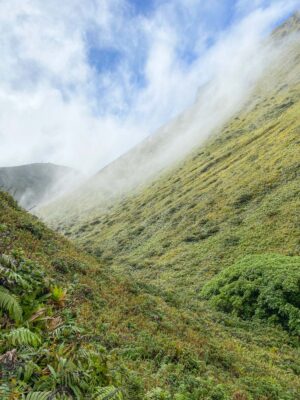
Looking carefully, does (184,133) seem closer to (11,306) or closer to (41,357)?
(11,306)

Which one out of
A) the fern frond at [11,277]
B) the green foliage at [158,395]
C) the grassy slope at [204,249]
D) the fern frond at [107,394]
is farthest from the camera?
the grassy slope at [204,249]

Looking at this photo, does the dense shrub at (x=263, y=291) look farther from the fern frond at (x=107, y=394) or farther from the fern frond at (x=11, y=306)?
the fern frond at (x=11, y=306)

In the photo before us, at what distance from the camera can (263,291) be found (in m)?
22.6

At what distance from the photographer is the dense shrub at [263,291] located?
2112 cm

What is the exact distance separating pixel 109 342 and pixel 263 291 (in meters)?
14.7

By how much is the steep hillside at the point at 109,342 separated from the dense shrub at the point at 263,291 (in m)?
1.13

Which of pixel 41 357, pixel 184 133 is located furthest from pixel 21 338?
pixel 184 133

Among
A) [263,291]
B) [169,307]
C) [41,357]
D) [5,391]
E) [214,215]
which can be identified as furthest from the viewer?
[214,215]

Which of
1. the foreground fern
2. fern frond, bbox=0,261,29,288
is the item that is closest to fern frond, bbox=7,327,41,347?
the foreground fern

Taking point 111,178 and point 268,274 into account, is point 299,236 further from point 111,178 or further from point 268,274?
point 111,178

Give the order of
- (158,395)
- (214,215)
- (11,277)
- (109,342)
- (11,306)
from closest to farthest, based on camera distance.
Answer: (11,306), (158,395), (11,277), (109,342), (214,215)

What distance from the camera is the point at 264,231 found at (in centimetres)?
3956

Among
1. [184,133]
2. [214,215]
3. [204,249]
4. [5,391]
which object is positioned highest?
[184,133]

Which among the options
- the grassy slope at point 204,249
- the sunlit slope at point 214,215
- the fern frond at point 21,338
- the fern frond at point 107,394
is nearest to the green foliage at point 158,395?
the grassy slope at point 204,249
